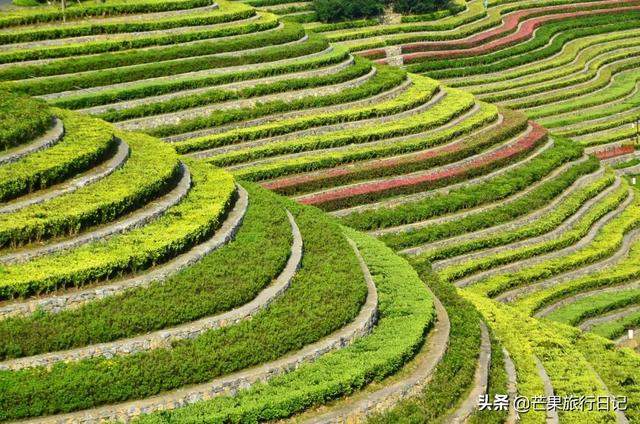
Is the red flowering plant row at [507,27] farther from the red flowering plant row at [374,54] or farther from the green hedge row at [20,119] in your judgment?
the green hedge row at [20,119]

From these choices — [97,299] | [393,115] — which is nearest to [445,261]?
[393,115]

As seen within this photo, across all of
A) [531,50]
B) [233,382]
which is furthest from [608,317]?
[531,50]

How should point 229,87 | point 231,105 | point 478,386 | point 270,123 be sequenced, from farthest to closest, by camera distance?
point 229,87, point 231,105, point 270,123, point 478,386

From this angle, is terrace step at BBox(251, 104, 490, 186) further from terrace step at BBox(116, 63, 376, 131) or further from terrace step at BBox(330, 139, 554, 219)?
terrace step at BBox(116, 63, 376, 131)

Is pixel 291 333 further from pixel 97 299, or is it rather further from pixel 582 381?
pixel 582 381

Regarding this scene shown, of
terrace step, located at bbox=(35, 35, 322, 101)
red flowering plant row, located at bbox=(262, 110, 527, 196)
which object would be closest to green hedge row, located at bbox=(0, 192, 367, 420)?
red flowering plant row, located at bbox=(262, 110, 527, 196)

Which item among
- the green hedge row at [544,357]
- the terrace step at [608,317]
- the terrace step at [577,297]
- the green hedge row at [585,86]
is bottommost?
the terrace step at [608,317]

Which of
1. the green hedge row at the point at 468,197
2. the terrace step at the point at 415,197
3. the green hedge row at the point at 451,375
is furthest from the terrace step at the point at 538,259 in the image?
the green hedge row at the point at 451,375

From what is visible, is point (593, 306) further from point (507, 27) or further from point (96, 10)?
point (507, 27)
